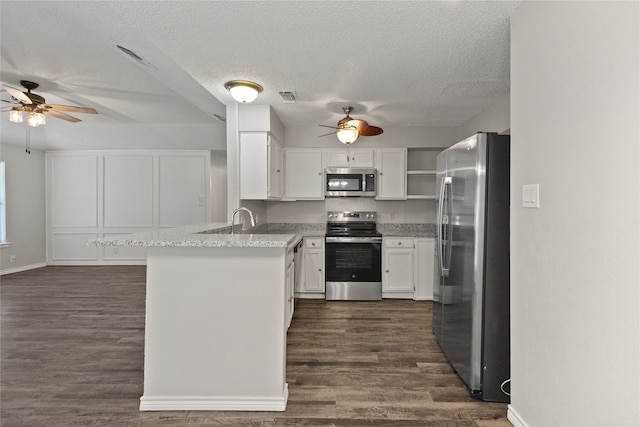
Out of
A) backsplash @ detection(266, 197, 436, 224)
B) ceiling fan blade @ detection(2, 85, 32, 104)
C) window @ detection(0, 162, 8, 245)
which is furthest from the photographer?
window @ detection(0, 162, 8, 245)

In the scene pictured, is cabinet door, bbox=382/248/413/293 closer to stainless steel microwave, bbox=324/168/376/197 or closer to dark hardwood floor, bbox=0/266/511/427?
dark hardwood floor, bbox=0/266/511/427

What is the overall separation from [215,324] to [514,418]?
179cm

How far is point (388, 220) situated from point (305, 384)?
314 cm

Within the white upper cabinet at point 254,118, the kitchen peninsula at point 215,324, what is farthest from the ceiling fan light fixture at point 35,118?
the kitchen peninsula at point 215,324

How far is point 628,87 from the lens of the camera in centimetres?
117

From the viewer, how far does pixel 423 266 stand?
440 cm

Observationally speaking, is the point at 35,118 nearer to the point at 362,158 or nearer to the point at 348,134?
the point at 348,134

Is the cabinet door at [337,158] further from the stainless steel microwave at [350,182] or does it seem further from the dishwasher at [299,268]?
the dishwasher at [299,268]

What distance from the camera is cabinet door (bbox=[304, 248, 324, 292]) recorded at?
443cm

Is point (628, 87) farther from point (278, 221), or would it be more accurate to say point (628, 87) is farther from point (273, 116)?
point (278, 221)

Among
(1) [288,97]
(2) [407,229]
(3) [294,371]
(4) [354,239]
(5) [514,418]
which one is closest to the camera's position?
(5) [514,418]

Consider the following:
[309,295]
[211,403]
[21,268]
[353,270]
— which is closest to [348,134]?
[353,270]

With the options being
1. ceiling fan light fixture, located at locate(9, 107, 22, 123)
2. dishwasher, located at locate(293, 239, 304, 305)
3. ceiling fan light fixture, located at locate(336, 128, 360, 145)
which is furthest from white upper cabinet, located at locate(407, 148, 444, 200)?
ceiling fan light fixture, located at locate(9, 107, 22, 123)

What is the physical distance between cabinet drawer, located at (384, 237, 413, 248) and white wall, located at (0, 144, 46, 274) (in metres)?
6.42
